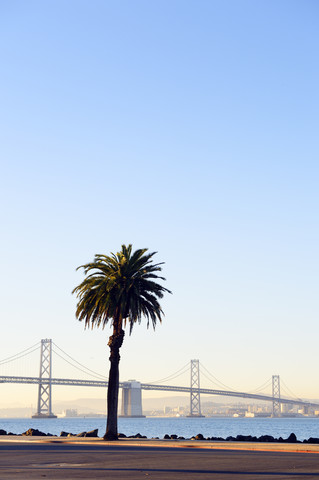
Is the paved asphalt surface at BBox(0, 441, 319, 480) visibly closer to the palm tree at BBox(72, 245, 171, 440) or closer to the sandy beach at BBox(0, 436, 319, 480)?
the sandy beach at BBox(0, 436, 319, 480)

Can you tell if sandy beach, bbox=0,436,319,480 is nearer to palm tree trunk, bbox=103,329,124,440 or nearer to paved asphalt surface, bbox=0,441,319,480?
paved asphalt surface, bbox=0,441,319,480

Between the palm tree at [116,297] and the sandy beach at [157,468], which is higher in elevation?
the palm tree at [116,297]

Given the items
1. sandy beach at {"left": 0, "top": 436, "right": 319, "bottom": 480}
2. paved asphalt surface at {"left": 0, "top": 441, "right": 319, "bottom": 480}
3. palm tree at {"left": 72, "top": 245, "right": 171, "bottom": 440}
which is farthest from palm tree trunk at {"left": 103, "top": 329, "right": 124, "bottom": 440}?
paved asphalt surface at {"left": 0, "top": 441, "right": 319, "bottom": 480}

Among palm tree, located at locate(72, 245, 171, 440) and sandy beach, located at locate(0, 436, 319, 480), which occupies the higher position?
palm tree, located at locate(72, 245, 171, 440)

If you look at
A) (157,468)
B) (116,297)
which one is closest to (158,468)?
(157,468)

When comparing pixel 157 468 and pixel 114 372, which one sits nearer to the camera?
pixel 157 468

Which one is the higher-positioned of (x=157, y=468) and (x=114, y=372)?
(x=114, y=372)

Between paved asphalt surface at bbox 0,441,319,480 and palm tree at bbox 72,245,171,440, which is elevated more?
palm tree at bbox 72,245,171,440

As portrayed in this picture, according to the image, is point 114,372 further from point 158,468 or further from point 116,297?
point 158,468

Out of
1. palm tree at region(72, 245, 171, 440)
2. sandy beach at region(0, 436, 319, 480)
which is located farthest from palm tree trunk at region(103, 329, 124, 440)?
sandy beach at region(0, 436, 319, 480)

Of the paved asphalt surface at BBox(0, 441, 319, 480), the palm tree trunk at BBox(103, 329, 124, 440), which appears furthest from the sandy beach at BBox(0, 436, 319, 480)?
the palm tree trunk at BBox(103, 329, 124, 440)

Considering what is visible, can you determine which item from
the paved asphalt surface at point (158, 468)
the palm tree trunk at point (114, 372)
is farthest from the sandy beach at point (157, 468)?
the palm tree trunk at point (114, 372)

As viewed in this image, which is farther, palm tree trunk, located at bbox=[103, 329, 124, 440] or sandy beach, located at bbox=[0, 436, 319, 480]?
palm tree trunk, located at bbox=[103, 329, 124, 440]

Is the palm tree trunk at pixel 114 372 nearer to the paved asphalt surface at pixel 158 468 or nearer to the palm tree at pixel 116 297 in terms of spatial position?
the palm tree at pixel 116 297
